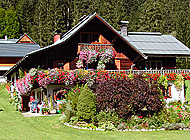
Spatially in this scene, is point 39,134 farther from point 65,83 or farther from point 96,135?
point 65,83

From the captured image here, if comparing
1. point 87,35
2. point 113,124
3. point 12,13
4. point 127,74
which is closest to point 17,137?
point 113,124

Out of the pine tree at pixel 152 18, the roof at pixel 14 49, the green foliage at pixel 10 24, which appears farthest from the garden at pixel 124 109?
the green foliage at pixel 10 24

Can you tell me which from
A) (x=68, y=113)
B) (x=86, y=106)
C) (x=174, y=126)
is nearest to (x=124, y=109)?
(x=86, y=106)

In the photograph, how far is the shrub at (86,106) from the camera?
16.4m

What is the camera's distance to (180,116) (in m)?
17.0

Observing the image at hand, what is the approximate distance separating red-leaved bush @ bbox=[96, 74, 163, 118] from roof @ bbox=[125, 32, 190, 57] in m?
10.4

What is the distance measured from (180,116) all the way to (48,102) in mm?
9749

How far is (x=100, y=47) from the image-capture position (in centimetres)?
2578

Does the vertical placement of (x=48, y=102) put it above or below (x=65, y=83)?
below

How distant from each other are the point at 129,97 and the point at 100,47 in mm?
9777

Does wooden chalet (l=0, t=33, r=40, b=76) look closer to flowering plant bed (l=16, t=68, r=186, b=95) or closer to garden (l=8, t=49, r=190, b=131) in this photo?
flowering plant bed (l=16, t=68, r=186, b=95)

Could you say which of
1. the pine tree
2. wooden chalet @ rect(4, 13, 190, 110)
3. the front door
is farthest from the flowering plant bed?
the pine tree

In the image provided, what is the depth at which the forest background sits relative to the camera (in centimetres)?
5875

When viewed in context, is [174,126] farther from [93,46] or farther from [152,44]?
[152,44]
